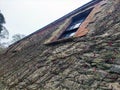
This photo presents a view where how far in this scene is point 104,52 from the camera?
10.5 feet

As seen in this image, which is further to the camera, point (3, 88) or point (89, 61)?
point (3, 88)

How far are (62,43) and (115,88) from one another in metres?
3.02

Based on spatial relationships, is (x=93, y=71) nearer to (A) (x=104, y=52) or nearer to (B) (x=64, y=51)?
(A) (x=104, y=52)

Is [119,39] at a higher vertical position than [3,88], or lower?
higher

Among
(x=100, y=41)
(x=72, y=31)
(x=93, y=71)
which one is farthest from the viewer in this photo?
(x=72, y=31)

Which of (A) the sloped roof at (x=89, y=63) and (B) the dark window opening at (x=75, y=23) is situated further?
(B) the dark window opening at (x=75, y=23)

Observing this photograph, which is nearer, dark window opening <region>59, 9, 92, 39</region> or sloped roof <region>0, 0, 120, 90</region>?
sloped roof <region>0, 0, 120, 90</region>

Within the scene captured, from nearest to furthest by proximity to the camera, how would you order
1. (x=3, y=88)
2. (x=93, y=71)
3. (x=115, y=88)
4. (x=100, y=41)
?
1. (x=115, y=88)
2. (x=93, y=71)
3. (x=100, y=41)
4. (x=3, y=88)

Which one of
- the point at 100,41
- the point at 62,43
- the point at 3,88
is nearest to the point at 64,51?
the point at 62,43

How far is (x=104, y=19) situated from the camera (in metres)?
4.53

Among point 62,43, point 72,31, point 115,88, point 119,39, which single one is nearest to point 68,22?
point 72,31

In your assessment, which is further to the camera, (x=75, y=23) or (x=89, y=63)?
(x=75, y=23)

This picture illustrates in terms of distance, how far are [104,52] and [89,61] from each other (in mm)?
316

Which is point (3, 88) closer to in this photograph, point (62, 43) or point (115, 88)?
point (62, 43)
